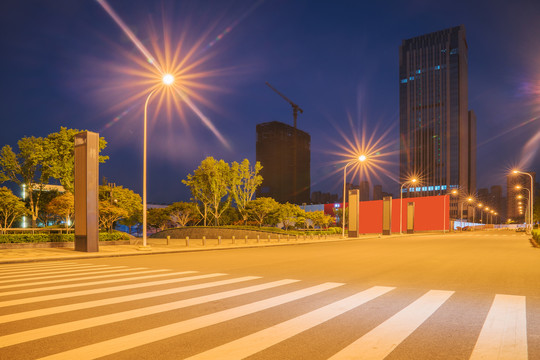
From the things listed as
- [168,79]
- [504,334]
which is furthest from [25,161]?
[504,334]

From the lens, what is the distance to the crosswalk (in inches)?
171

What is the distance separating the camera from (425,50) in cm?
17738

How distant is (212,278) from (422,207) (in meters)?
71.5

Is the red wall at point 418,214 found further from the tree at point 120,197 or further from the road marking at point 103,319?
the road marking at point 103,319

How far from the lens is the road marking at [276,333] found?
13.7 feet

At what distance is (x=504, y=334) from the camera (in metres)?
4.98

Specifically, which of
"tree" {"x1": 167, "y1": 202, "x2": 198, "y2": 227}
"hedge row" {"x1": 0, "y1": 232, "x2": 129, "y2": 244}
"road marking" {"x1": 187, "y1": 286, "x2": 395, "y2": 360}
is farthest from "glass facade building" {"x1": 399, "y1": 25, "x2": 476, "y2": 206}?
"road marking" {"x1": 187, "y1": 286, "x2": 395, "y2": 360}

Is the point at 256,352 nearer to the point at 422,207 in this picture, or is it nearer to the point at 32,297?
the point at 32,297

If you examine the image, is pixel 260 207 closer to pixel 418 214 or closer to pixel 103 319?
pixel 103 319

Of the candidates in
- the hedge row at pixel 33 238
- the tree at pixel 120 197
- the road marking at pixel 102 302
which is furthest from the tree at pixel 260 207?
the road marking at pixel 102 302

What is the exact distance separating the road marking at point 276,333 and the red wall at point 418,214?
64.1 metres

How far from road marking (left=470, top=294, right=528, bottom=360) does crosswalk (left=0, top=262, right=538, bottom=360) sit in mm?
12

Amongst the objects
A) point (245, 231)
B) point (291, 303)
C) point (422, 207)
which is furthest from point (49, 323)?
point (422, 207)

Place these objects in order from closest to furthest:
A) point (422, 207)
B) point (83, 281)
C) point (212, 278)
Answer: point (83, 281) → point (212, 278) → point (422, 207)
